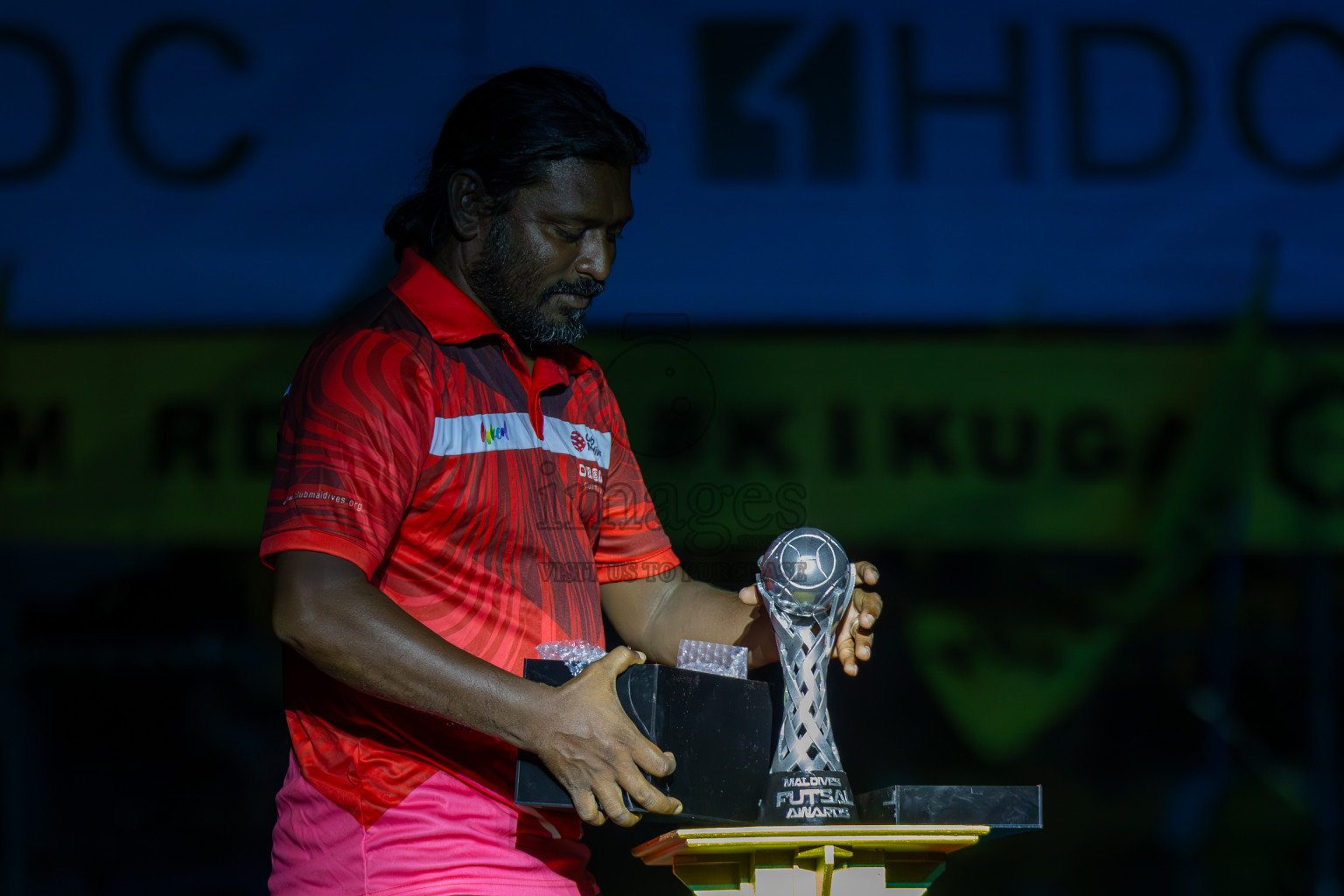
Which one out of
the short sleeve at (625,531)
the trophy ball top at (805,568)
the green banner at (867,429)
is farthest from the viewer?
the green banner at (867,429)

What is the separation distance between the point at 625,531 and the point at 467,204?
48cm

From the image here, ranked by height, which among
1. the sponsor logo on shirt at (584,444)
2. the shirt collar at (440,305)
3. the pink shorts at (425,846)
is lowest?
the pink shorts at (425,846)

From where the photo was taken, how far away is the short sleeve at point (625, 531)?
1.87 m

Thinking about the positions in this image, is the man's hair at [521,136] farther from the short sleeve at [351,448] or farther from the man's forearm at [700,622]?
the man's forearm at [700,622]

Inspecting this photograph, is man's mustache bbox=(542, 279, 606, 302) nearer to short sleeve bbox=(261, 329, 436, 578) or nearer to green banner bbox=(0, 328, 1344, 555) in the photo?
short sleeve bbox=(261, 329, 436, 578)

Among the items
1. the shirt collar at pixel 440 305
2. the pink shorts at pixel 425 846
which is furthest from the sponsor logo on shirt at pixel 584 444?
the pink shorts at pixel 425 846

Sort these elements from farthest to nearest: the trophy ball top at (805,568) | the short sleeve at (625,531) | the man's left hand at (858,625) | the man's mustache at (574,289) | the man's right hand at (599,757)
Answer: the short sleeve at (625,531), the man's mustache at (574,289), the man's left hand at (858,625), the trophy ball top at (805,568), the man's right hand at (599,757)

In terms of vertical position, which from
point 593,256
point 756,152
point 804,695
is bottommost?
point 804,695

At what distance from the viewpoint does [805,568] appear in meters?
1.50

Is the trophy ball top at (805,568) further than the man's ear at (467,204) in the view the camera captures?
No

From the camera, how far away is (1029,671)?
303cm

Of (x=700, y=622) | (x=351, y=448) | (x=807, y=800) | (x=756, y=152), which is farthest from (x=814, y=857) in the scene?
(x=756, y=152)

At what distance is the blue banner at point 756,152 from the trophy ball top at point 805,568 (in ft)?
A: 4.80

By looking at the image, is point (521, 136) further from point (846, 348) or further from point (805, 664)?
point (846, 348)
